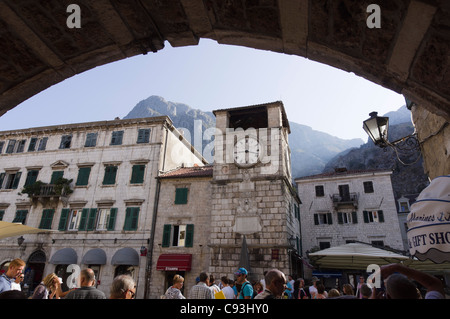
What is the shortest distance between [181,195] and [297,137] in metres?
168

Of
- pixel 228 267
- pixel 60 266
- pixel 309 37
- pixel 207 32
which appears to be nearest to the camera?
pixel 309 37

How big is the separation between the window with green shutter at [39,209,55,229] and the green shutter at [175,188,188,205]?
9988 mm

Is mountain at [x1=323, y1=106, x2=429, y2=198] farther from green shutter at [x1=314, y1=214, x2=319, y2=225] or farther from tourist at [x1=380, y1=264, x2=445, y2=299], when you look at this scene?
tourist at [x1=380, y1=264, x2=445, y2=299]

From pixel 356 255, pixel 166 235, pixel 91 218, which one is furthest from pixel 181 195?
pixel 356 255

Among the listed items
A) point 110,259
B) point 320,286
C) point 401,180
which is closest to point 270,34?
point 320,286

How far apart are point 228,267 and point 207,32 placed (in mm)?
15878

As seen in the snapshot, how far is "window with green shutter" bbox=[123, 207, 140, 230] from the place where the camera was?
19078mm

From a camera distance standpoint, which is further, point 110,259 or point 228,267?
point 110,259

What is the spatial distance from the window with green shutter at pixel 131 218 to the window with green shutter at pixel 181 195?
2.99 meters

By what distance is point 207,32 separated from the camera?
2.51 meters

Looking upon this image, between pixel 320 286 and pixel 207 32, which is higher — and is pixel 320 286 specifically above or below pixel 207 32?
below

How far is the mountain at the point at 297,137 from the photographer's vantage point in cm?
12512
